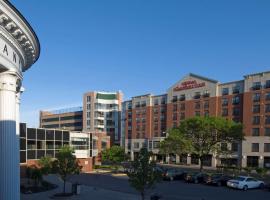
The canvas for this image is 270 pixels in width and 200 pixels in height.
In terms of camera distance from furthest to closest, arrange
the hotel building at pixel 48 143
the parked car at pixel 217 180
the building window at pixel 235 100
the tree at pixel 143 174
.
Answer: the building window at pixel 235 100
the hotel building at pixel 48 143
the parked car at pixel 217 180
the tree at pixel 143 174

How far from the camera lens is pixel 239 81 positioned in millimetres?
83500

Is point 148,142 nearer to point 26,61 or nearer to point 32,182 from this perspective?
point 32,182

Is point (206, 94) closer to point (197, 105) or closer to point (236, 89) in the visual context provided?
point (197, 105)

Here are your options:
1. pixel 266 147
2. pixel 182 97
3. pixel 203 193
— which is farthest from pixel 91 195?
pixel 182 97

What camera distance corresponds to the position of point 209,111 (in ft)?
294

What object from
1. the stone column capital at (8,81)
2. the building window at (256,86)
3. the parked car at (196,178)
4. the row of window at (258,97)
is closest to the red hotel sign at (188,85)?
the building window at (256,86)

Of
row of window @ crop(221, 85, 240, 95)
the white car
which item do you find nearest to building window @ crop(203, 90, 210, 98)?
row of window @ crop(221, 85, 240, 95)

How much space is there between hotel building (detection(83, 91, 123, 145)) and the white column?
121 m

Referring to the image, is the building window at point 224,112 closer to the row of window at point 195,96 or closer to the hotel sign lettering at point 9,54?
the row of window at point 195,96

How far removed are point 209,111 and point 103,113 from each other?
56325mm

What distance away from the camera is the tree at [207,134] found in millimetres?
56312

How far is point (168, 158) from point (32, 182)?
6486 cm

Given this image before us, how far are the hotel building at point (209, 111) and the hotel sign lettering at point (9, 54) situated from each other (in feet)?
208

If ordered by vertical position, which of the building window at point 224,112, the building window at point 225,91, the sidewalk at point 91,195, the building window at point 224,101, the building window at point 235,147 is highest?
the building window at point 225,91
